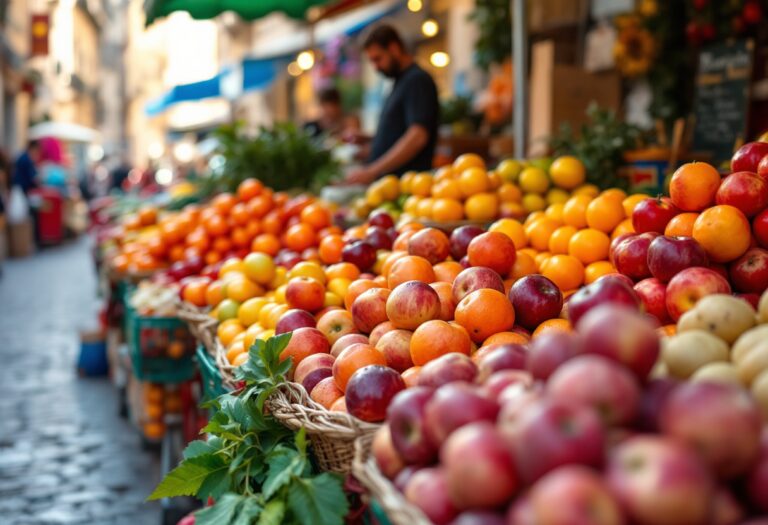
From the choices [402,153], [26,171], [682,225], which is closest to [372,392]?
[682,225]

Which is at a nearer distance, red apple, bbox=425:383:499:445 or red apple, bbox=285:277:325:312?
red apple, bbox=425:383:499:445

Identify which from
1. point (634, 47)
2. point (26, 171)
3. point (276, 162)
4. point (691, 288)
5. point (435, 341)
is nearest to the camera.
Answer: point (691, 288)

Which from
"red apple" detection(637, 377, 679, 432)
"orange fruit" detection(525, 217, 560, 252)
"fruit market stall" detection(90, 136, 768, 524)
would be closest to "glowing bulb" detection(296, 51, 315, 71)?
"fruit market stall" detection(90, 136, 768, 524)

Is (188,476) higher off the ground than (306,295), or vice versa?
(306,295)

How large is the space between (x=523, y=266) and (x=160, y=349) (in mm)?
2446

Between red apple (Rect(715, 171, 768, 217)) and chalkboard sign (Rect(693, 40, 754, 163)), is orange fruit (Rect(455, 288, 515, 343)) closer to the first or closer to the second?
red apple (Rect(715, 171, 768, 217))

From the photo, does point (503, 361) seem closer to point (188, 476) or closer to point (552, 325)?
point (552, 325)

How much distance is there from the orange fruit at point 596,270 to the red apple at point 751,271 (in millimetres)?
507

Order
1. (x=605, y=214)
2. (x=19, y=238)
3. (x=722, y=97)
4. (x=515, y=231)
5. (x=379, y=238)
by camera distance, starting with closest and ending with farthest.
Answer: (x=605, y=214) < (x=515, y=231) < (x=379, y=238) < (x=722, y=97) < (x=19, y=238)

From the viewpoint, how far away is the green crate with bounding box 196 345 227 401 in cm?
293

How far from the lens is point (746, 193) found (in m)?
2.35

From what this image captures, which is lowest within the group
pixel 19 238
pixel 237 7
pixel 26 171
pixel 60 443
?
pixel 60 443

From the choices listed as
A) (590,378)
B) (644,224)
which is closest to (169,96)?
(644,224)

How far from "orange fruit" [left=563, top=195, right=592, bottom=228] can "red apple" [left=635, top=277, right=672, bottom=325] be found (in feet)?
3.18
